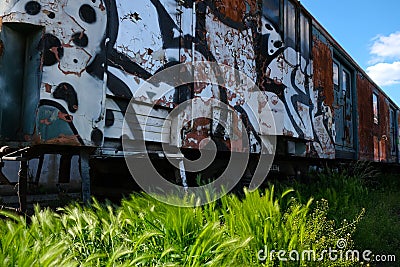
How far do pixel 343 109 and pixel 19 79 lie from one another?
8.18 metres

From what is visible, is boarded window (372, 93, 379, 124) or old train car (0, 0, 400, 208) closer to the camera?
old train car (0, 0, 400, 208)

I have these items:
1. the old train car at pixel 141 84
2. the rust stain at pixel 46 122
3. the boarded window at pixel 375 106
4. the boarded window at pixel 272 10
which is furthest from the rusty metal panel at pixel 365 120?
the rust stain at pixel 46 122

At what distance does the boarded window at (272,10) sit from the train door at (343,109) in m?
3.57

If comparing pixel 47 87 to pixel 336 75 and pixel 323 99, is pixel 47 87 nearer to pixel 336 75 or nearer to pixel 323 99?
pixel 323 99

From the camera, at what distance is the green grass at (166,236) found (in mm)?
1795

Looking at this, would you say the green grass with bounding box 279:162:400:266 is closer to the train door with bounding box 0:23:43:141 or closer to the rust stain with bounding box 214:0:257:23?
the rust stain with bounding box 214:0:257:23

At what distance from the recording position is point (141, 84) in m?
3.42

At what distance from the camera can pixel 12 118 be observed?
2.80 m

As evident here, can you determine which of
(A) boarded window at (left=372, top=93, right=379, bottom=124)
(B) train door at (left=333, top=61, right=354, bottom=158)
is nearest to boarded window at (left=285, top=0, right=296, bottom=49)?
(B) train door at (left=333, top=61, right=354, bottom=158)

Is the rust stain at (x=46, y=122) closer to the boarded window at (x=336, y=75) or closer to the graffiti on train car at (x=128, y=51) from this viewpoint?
the graffiti on train car at (x=128, y=51)

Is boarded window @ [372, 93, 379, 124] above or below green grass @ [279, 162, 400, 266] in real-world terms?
above

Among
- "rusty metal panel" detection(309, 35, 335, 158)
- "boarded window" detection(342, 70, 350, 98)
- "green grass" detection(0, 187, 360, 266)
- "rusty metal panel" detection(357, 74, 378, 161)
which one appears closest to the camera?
"green grass" detection(0, 187, 360, 266)

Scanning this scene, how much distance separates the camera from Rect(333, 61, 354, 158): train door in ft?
29.2

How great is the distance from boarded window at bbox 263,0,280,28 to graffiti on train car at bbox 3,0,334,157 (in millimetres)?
114
